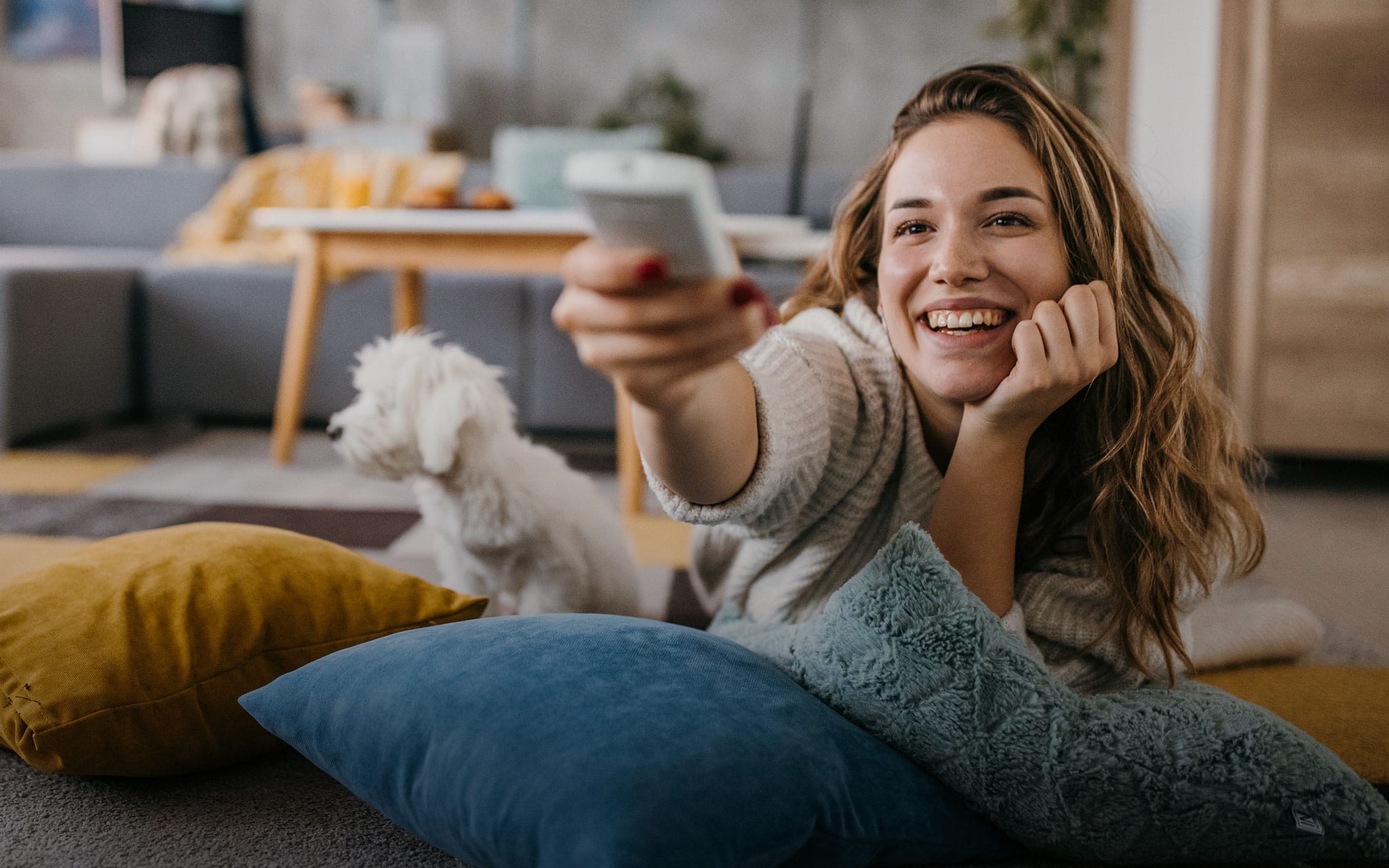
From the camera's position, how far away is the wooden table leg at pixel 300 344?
2.55 meters

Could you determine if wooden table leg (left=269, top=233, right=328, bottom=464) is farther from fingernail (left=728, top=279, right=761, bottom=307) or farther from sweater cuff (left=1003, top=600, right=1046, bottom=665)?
fingernail (left=728, top=279, right=761, bottom=307)

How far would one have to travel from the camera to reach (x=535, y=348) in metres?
3.04

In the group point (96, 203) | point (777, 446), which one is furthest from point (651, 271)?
point (96, 203)

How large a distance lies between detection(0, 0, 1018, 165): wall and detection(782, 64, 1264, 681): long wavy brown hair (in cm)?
488

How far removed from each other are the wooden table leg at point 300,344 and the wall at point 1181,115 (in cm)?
205

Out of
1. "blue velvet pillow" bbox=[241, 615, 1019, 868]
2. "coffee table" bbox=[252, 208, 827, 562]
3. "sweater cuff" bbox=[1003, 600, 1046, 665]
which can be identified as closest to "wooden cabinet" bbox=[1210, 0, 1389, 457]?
"coffee table" bbox=[252, 208, 827, 562]

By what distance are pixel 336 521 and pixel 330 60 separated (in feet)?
15.1

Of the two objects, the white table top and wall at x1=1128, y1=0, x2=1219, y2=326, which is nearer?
the white table top

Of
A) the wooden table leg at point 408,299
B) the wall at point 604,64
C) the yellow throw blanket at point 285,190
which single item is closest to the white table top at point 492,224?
the wooden table leg at point 408,299

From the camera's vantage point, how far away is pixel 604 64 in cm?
575

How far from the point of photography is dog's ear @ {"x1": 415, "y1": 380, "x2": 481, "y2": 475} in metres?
1.26

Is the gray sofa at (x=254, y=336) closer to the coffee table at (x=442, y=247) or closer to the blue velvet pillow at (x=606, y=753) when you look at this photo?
the coffee table at (x=442, y=247)

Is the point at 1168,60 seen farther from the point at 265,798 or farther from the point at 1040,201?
the point at 265,798

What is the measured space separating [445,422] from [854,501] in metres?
0.54
